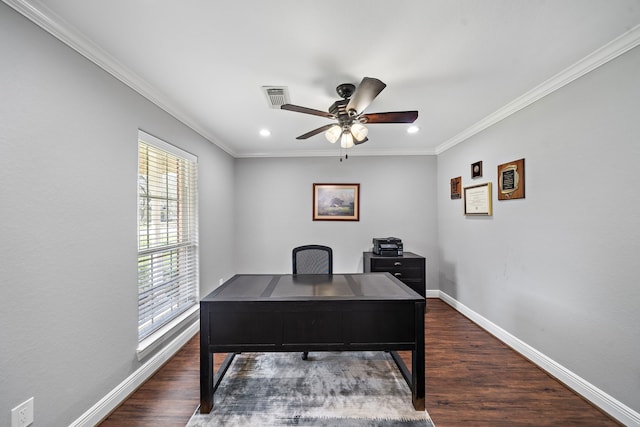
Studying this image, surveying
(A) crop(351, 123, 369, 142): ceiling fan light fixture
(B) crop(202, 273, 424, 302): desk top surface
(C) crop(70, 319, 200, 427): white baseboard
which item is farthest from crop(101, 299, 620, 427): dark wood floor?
(A) crop(351, 123, 369, 142): ceiling fan light fixture

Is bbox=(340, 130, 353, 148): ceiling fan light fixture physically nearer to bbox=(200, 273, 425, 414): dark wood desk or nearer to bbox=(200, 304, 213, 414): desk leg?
bbox=(200, 273, 425, 414): dark wood desk

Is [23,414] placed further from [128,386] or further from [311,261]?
[311,261]

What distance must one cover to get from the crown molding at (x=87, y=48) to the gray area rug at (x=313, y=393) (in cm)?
250

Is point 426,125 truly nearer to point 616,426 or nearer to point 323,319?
point 323,319

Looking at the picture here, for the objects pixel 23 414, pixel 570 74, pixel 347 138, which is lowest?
pixel 23 414

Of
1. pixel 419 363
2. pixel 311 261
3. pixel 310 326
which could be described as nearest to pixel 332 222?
pixel 311 261

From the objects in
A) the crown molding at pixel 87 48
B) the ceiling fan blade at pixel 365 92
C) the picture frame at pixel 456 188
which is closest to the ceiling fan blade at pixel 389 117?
the ceiling fan blade at pixel 365 92

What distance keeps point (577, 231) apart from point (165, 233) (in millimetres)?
3570

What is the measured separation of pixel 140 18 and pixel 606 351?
143 inches

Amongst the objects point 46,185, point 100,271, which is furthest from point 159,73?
point 100,271

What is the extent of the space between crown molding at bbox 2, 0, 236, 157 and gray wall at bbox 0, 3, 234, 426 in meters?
0.04

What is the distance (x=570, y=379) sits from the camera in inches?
77.9

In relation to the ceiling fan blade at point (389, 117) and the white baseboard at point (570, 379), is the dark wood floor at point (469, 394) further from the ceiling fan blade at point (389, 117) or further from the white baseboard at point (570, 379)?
the ceiling fan blade at point (389, 117)

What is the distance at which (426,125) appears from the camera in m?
3.13
